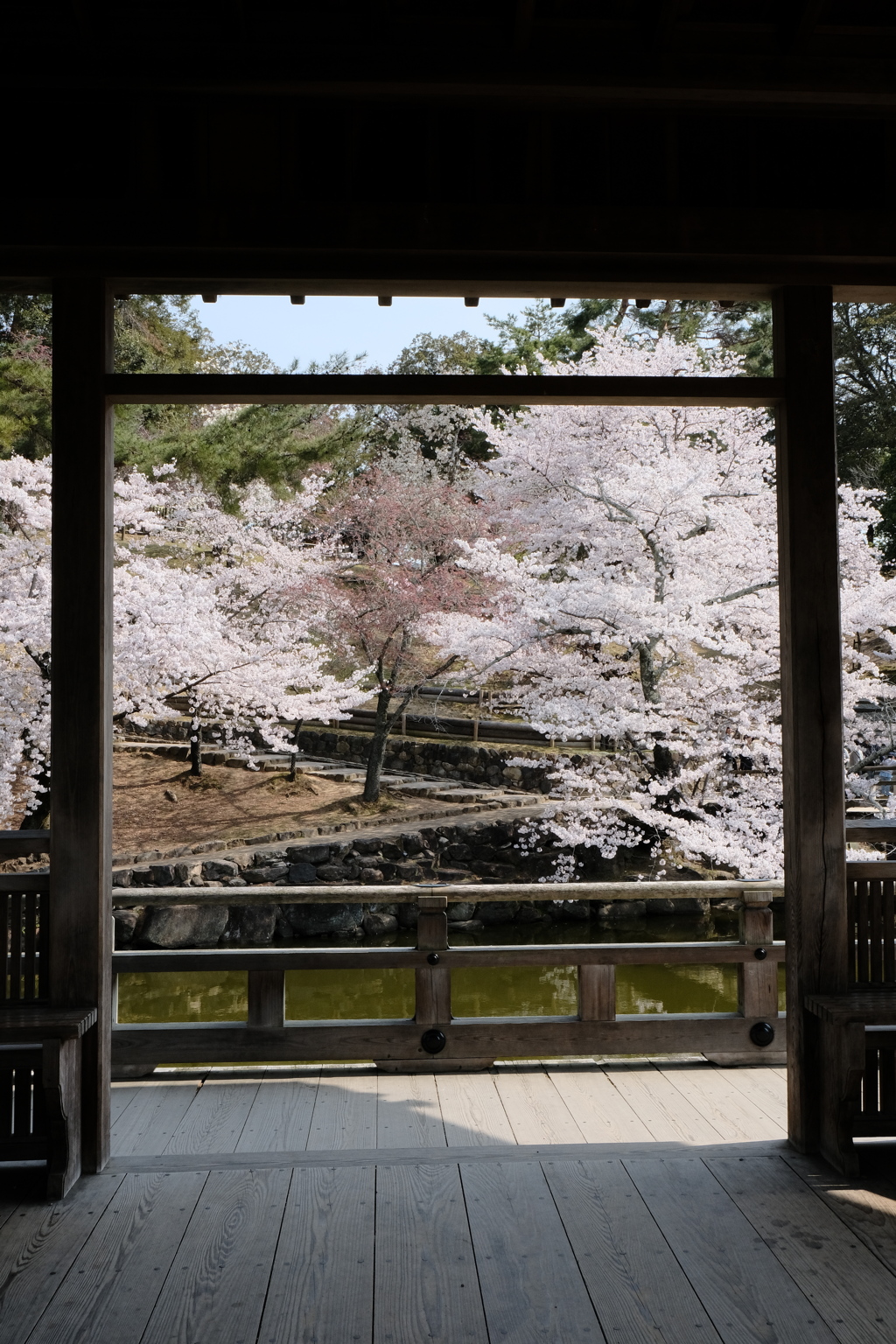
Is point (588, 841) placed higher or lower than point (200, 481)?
lower

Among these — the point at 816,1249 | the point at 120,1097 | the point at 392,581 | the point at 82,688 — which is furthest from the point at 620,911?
the point at 82,688

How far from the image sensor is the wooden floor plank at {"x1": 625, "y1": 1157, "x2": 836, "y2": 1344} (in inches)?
65.1

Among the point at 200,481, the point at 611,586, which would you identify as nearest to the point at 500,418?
the point at 200,481

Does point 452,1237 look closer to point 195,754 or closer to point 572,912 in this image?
point 572,912

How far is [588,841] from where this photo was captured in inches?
312

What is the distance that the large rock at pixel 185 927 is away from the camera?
7793 millimetres

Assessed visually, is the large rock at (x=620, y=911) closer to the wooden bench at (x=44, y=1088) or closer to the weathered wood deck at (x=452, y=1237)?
the weathered wood deck at (x=452, y=1237)

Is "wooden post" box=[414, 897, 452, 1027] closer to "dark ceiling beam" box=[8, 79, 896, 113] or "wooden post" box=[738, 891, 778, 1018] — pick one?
"wooden post" box=[738, 891, 778, 1018]

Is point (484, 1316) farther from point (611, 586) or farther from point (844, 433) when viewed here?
point (844, 433)

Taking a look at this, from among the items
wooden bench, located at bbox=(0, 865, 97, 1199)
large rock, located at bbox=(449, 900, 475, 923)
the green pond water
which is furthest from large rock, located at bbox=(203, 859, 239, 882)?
wooden bench, located at bbox=(0, 865, 97, 1199)

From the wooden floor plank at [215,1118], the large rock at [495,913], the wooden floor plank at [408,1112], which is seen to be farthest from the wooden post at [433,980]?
the large rock at [495,913]

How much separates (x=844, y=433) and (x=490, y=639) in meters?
4.03

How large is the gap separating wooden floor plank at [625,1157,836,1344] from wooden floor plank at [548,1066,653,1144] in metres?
0.38

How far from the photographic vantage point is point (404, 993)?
22.2ft
